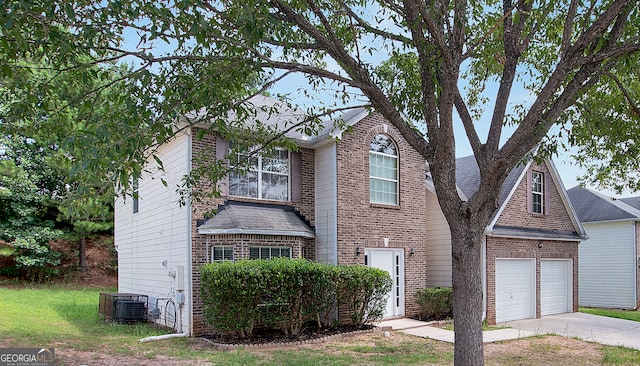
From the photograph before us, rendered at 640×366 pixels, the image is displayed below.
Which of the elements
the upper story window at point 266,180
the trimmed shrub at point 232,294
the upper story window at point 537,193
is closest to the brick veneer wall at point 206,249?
the trimmed shrub at point 232,294

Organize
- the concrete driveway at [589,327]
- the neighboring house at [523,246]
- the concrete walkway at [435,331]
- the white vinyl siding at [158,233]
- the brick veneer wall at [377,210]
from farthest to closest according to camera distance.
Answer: the neighboring house at [523,246], the brick veneer wall at [377,210], the concrete driveway at [589,327], the white vinyl siding at [158,233], the concrete walkway at [435,331]

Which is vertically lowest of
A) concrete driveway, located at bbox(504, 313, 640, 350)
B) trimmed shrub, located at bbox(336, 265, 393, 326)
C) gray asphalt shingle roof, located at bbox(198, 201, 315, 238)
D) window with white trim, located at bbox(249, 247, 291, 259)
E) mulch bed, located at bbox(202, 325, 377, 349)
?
concrete driveway, located at bbox(504, 313, 640, 350)

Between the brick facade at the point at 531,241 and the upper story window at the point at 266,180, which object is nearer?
the upper story window at the point at 266,180

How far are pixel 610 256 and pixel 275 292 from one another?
17088mm

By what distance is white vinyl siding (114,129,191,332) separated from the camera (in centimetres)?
1245

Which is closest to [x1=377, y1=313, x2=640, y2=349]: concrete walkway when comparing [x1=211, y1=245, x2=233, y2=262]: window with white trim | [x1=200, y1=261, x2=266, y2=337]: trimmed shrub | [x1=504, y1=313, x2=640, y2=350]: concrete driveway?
[x1=504, y1=313, x2=640, y2=350]: concrete driveway

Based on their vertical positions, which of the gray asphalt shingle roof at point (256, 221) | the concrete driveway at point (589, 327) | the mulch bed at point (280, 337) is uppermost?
the gray asphalt shingle roof at point (256, 221)

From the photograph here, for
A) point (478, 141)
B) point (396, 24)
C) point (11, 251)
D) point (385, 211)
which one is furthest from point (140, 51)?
point (11, 251)

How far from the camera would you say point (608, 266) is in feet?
71.1

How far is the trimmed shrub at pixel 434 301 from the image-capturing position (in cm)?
1467

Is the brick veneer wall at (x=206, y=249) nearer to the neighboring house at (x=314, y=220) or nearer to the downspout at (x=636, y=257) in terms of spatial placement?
the neighboring house at (x=314, y=220)

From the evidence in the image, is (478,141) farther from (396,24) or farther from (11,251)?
(11,251)

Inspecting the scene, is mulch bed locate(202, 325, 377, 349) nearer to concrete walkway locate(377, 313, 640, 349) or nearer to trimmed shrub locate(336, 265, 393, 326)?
trimmed shrub locate(336, 265, 393, 326)

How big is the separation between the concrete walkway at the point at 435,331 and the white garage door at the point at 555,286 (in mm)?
4194
